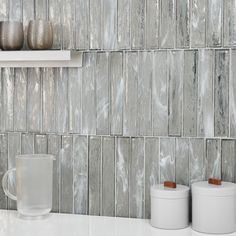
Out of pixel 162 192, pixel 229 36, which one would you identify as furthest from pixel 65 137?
pixel 229 36

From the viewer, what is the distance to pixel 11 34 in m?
1.60

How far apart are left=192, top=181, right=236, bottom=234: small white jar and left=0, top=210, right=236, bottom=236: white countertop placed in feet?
0.15

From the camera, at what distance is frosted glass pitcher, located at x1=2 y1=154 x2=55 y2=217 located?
160 cm


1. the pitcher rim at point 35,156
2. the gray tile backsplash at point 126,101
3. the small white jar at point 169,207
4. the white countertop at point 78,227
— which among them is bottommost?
the white countertop at point 78,227

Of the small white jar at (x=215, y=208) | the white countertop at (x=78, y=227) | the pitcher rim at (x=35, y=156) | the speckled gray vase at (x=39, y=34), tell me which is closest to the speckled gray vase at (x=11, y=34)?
the speckled gray vase at (x=39, y=34)

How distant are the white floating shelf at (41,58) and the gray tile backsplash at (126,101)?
1.4 inches

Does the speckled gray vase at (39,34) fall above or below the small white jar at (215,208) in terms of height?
above

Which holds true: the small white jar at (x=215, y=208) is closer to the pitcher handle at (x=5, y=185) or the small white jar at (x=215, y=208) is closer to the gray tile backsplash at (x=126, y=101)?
the gray tile backsplash at (x=126, y=101)

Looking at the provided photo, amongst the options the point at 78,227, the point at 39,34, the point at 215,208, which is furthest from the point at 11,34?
the point at 215,208

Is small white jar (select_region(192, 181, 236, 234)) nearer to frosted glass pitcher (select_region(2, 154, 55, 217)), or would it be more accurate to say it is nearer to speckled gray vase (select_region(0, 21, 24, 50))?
frosted glass pitcher (select_region(2, 154, 55, 217))

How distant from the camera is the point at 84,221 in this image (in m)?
1.59

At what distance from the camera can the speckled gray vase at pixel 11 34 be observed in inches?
62.9

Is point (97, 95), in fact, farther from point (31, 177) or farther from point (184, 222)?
point (184, 222)

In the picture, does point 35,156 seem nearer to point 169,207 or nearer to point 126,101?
point 126,101
